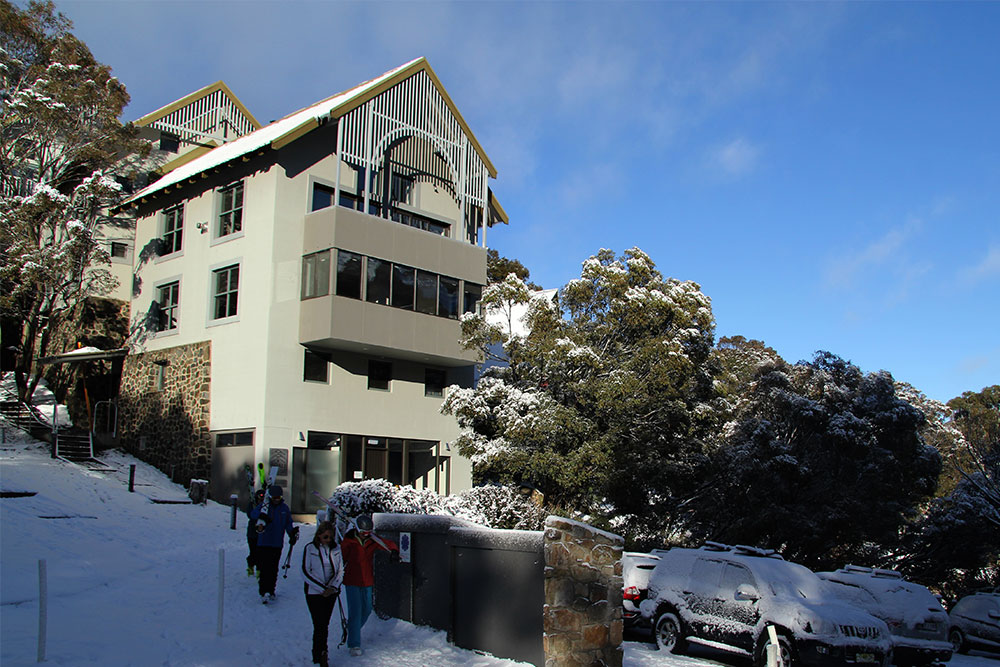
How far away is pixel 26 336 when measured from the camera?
27.8m

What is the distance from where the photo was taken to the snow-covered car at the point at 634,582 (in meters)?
15.3

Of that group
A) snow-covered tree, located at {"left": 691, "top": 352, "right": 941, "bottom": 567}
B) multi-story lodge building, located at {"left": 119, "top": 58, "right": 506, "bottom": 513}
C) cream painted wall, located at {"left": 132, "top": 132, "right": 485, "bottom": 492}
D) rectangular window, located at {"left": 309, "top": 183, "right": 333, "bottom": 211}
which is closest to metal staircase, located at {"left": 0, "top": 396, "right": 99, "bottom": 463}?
multi-story lodge building, located at {"left": 119, "top": 58, "right": 506, "bottom": 513}

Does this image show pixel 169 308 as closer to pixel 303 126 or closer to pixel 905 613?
pixel 303 126

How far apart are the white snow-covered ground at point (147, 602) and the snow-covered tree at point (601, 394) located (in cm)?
635

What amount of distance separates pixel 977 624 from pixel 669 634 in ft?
26.2

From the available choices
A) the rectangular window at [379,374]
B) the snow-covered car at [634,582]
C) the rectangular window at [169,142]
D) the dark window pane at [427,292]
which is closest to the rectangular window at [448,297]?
the dark window pane at [427,292]

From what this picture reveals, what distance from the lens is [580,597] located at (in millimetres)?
9688

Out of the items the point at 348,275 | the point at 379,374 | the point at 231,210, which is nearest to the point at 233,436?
the point at 379,374

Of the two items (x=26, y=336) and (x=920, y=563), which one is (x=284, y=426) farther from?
(x=920, y=563)

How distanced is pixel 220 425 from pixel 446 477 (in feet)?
23.0

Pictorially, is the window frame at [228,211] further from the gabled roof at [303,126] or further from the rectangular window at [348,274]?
the rectangular window at [348,274]

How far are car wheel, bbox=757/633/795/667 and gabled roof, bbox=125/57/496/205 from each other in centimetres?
1810

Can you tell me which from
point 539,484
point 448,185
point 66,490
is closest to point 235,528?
point 66,490

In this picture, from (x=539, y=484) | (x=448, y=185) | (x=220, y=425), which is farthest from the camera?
(x=448, y=185)
